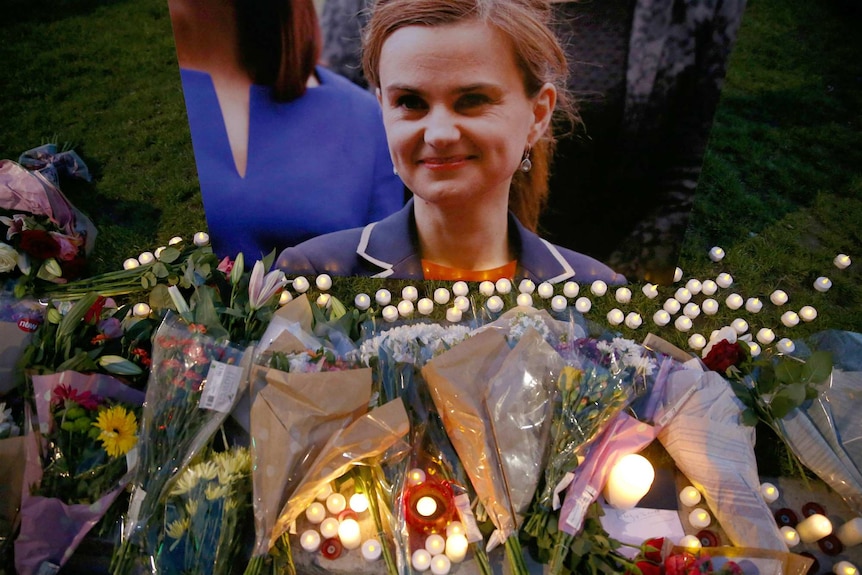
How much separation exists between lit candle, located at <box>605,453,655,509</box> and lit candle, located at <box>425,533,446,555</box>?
0.64 meters

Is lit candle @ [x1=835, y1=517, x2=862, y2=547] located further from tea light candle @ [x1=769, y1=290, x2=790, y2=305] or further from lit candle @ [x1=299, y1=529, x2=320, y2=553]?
lit candle @ [x1=299, y1=529, x2=320, y2=553]

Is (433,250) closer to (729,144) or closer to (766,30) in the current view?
(729,144)

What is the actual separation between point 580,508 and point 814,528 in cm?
95

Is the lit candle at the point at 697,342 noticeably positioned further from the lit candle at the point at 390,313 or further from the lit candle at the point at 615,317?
the lit candle at the point at 390,313

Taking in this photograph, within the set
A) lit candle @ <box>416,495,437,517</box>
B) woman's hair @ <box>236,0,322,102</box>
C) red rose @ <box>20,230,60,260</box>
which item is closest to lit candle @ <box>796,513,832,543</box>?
lit candle @ <box>416,495,437,517</box>

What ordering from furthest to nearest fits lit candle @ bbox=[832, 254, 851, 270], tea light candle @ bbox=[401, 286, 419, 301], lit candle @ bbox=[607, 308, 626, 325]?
lit candle @ bbox=[832, 254, 851, 270]
tea light candle @ bbox=[401, 286, 419, 301]
lit candle @ bbox=[607, 308, 626, 325]

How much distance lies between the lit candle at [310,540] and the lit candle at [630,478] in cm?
107

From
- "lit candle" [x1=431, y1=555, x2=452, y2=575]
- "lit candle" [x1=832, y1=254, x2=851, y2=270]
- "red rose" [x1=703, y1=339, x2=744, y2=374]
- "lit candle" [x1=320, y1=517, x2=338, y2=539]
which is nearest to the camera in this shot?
"lit candle" [x1=431, y1=555, x2=452, y2=575]

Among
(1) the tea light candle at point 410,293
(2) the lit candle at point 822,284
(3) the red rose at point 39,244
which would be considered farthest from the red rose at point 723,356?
(3) the red rose at point 39,244

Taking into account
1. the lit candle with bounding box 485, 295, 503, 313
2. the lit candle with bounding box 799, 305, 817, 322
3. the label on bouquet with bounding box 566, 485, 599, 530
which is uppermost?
the label on bouquet with bounding box 566, 485, 599, 530

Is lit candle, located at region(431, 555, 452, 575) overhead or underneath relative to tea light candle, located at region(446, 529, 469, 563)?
underneath

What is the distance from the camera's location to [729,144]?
443 centimetres

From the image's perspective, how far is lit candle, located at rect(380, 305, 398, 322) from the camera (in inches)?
131

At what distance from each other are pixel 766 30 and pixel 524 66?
12.6 feet
